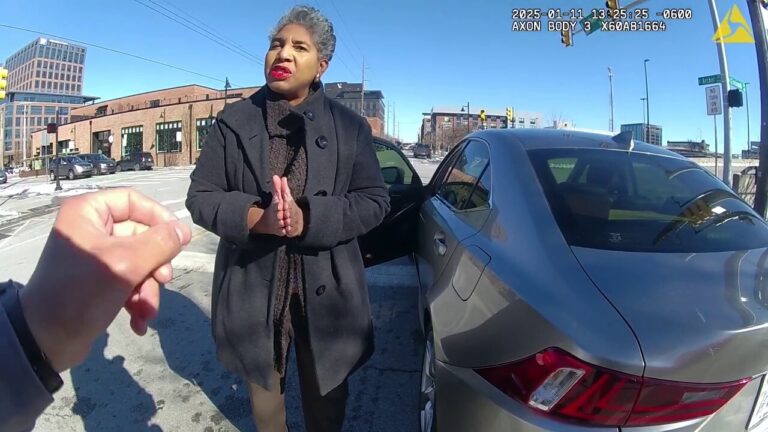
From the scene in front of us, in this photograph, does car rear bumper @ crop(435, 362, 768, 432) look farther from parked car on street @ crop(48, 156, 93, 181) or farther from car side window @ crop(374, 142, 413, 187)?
parked car on street @ crop(48, 156, 93, 181)

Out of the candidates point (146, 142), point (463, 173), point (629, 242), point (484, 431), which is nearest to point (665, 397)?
point (484, 431)

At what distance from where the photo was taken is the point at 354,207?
161 centimetres

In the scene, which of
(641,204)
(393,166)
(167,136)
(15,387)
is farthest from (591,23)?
(167,136)

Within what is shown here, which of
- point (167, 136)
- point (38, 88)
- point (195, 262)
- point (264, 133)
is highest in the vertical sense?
point (38, 88)

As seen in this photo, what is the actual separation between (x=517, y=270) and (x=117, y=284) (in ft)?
3.66

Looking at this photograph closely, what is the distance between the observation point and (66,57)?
76.1m

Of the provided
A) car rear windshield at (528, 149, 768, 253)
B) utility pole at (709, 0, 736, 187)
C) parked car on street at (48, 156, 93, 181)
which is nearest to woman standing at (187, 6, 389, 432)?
car rear windshield at (528, 149, 768, 253)

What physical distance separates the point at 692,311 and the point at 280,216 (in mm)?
1153

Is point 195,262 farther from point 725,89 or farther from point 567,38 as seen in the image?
point 567,38

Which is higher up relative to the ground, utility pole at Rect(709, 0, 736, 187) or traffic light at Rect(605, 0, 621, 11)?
traffic light at Rect(605, 0, 621, 11)

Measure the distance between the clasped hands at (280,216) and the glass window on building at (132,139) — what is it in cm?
4985

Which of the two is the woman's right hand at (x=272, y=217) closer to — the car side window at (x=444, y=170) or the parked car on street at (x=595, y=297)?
the parked car on street at (x=595, y=297)

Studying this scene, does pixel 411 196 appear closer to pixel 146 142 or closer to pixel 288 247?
pixel 288 247

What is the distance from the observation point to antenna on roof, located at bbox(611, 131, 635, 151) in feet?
7.54
